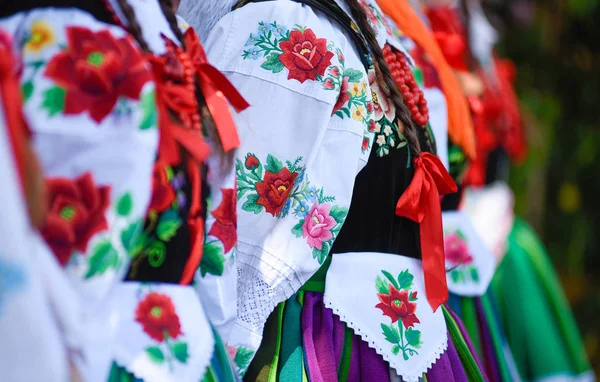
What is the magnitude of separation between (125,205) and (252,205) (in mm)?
422

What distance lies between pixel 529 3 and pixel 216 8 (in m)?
2.49

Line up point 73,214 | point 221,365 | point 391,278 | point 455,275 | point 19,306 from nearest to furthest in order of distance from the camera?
1. point 19,306
2. point 73,214
3. point 221,365
4. point 391,278
5. point 455,275

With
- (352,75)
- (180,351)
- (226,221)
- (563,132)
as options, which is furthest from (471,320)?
(563,132)

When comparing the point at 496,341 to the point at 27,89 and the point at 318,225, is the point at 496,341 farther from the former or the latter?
the point at 27,89

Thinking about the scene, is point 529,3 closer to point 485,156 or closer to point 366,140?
point 485,156

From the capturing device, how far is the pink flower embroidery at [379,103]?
136cm

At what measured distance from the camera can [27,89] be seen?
0.85 metres

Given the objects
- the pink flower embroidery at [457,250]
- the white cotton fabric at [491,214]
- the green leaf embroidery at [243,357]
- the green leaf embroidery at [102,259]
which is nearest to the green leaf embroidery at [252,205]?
the green leaf embroidery at [243,357]

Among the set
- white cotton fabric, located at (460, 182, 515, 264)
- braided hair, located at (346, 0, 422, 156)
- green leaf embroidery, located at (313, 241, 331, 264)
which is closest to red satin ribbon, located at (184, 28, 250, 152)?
green leaf embroidery, located at (313, 241, 331, 264)

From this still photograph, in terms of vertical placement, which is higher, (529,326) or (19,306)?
(19,306)

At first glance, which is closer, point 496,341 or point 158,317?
point 158,317

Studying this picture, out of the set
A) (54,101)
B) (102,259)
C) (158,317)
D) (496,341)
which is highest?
(54,101)

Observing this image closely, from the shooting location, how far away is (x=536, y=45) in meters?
3.50

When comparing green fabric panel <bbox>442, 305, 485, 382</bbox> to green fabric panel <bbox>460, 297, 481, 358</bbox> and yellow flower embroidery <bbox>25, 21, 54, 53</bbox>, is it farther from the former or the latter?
yellow flower embroidery <bbox>25, 21, 54, 53</bbox>
